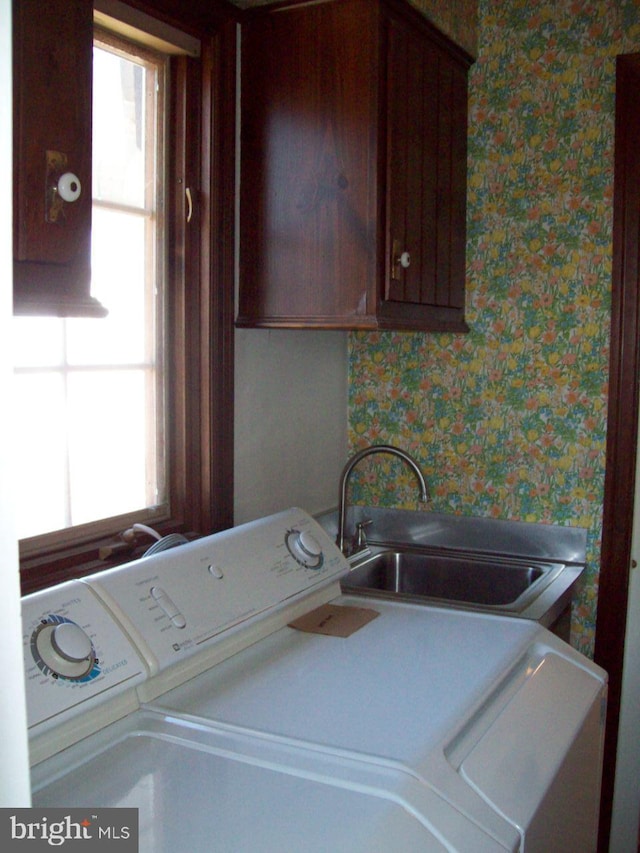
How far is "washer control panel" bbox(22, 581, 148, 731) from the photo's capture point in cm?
115

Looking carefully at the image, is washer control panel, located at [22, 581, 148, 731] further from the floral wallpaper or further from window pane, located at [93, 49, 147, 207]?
the floral wallpaper

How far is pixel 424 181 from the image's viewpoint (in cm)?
206

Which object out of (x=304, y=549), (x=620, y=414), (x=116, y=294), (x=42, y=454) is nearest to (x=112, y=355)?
(x=116, y=294)

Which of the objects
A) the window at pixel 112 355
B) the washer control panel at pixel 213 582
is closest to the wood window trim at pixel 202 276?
the window at pixel 112 355

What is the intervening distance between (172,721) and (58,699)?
195 millimetres

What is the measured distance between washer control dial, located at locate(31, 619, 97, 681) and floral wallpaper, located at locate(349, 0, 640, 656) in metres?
Answer: 1.44

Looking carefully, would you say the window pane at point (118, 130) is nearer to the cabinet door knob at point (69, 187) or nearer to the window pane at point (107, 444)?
the window pane at point (107, 444)

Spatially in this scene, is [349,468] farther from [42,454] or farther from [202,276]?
[42,454]

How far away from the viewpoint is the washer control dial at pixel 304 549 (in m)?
1.78

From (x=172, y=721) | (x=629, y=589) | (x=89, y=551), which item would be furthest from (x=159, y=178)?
(x=629, y=589)

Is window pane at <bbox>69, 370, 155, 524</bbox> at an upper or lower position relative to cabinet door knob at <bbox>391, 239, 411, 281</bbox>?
lower

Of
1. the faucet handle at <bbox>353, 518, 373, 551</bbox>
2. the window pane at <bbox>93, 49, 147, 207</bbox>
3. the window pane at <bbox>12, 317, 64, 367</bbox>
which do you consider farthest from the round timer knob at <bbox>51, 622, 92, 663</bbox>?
the faucet handle at <bbox>353, 518, 373, 551</bbox>

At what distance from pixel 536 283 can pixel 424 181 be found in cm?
47

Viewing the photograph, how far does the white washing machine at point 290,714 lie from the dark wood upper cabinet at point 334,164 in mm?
555
